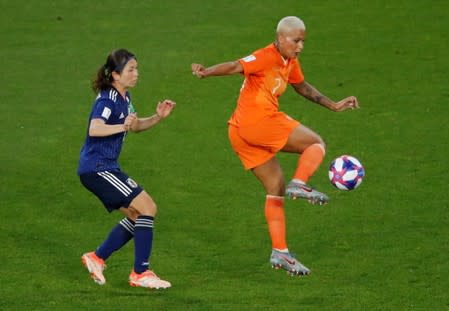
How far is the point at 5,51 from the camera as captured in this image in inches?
904

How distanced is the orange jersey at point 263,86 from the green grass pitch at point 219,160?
1.68 m

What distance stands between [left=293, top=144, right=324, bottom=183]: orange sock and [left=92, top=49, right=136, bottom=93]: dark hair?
Answer: 2017 millimetres

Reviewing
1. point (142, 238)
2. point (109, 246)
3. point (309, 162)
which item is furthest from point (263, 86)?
point (109, 246)

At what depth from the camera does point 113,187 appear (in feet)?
40.4

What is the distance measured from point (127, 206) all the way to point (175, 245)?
5.89 feet

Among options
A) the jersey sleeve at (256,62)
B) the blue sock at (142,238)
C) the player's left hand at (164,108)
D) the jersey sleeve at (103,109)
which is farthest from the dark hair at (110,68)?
the blue sock at (142,238)

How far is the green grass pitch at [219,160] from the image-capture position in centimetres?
1265

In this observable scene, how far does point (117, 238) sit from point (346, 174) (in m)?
2.42

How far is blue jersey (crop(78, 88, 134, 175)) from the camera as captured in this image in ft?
40.1

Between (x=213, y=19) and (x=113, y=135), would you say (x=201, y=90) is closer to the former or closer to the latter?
(x=213, y=19)

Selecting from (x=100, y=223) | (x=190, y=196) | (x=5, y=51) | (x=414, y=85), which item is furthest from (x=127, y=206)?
(x=5, y=51)

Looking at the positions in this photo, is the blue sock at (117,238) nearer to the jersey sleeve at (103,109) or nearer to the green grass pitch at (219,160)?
the green grass pitch at (219,160)

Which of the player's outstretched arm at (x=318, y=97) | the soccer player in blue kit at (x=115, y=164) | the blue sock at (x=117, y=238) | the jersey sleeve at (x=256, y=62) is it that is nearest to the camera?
the soccer player in blue kit at (x=115, y=164)

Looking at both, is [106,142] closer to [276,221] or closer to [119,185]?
[119,185]
